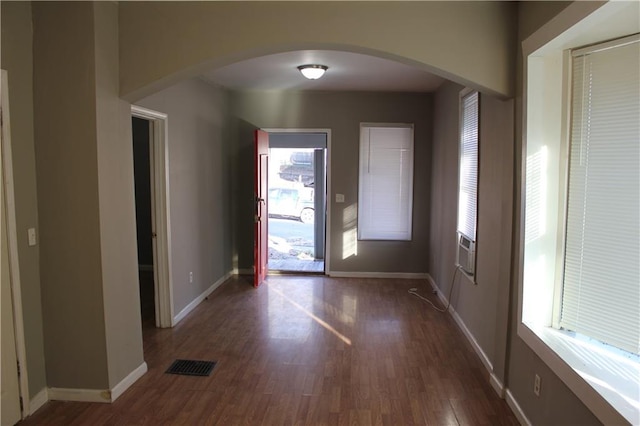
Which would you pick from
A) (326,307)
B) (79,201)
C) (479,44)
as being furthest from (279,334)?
(479,44)

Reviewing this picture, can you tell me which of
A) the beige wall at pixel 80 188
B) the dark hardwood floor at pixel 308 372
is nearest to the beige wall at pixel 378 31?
the beige wall at pixel 80 188

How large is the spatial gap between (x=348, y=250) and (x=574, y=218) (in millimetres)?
3910

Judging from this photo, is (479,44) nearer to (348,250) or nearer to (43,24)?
(43,24)

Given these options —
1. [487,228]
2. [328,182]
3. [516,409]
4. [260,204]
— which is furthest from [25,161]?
[328,182]

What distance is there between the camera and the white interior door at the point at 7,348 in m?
2.46

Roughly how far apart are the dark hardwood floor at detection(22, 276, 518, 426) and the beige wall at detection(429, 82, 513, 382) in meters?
0.30

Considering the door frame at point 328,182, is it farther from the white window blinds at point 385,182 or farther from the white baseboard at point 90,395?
the white baseboard at point 90,395

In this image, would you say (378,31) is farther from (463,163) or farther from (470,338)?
(470,338)

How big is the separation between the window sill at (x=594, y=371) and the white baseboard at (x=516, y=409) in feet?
1.50

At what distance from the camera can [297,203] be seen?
8984mm

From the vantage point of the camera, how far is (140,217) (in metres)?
6.50

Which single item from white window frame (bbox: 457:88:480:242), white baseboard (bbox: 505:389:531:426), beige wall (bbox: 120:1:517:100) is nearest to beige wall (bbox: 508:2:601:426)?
white baseboard (bbox: 505:389:531:426)

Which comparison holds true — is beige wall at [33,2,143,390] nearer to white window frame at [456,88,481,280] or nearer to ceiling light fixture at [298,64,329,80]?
ceiling light fixture at [298,64,329,80]

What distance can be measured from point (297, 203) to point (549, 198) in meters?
6.74
